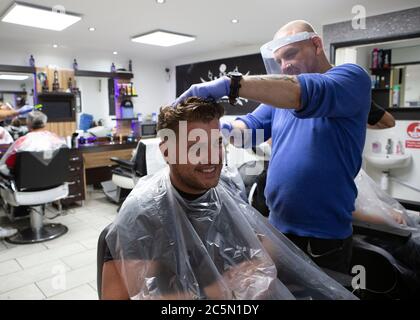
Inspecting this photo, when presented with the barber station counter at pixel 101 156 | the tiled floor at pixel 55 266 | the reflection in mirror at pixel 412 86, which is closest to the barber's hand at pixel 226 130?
the tiled floor at pixel 55 266

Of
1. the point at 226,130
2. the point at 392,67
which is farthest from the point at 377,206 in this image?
the point at 392,67

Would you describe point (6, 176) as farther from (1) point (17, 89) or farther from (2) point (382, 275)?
(2) point (382, 275)

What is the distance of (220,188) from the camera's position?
3.86ft

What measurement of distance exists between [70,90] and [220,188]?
5.21 metres

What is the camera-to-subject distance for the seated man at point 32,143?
3.21 metres

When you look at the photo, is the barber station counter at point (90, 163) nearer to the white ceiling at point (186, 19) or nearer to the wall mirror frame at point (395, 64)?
the white ceiling at point (186, 19)

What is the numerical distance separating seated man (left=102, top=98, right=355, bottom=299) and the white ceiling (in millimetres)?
2576

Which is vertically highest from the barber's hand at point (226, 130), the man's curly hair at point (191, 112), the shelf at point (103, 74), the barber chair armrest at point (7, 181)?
the shelf at point (103, 74)

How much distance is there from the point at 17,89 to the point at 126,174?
7.84 feet

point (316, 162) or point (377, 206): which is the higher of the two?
point (316, 162)

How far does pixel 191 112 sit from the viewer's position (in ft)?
3.43

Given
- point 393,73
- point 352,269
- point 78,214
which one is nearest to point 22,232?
point 78,214

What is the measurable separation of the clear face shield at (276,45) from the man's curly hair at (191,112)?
0.34 metres

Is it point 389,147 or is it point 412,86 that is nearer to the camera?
point 412,86
